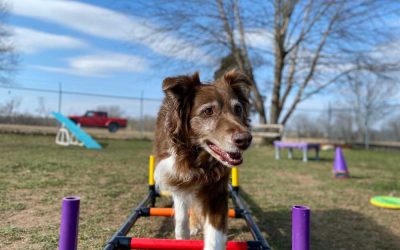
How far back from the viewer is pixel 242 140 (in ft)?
9.21

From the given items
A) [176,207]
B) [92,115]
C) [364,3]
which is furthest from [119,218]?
[92,115]

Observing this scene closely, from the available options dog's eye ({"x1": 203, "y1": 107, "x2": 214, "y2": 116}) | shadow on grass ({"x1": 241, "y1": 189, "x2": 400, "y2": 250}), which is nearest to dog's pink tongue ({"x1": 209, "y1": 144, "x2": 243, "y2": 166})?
dog's eye ({"x1": 203, "y1": 107, "x2": 214, "y2": 116})

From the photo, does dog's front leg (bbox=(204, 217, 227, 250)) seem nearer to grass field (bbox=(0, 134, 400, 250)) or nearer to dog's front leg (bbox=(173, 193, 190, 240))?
dog's front leg (bbox=(173, 193, 190, 240))

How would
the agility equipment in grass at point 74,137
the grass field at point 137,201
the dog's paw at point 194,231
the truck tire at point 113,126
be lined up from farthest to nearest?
the truck tire at point 113,126 < the agility equipment in grass at point 74,137 < the dog's paw at point 194,231 < the grass field at point 137,201

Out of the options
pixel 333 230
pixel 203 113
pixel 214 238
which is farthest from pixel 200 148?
pixel 333 230

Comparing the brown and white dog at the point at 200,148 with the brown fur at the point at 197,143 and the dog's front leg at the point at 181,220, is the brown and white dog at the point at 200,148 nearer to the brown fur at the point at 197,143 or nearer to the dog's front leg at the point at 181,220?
the brown fur at the point at 197,143

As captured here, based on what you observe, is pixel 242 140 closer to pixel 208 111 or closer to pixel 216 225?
pixel 208 111

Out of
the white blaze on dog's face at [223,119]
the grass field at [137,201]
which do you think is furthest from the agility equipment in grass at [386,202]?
the white blaze on dog's face at [223,119]

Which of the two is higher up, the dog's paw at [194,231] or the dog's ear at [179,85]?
the dog's ear at [179,85]

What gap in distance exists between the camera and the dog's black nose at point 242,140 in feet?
9.20

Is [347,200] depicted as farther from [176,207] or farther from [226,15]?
[226,15]

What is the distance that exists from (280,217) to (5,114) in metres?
18.7

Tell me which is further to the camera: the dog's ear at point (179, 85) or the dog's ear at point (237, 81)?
the dog's ear at point (237, 81)

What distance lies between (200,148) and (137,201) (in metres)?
3.06
